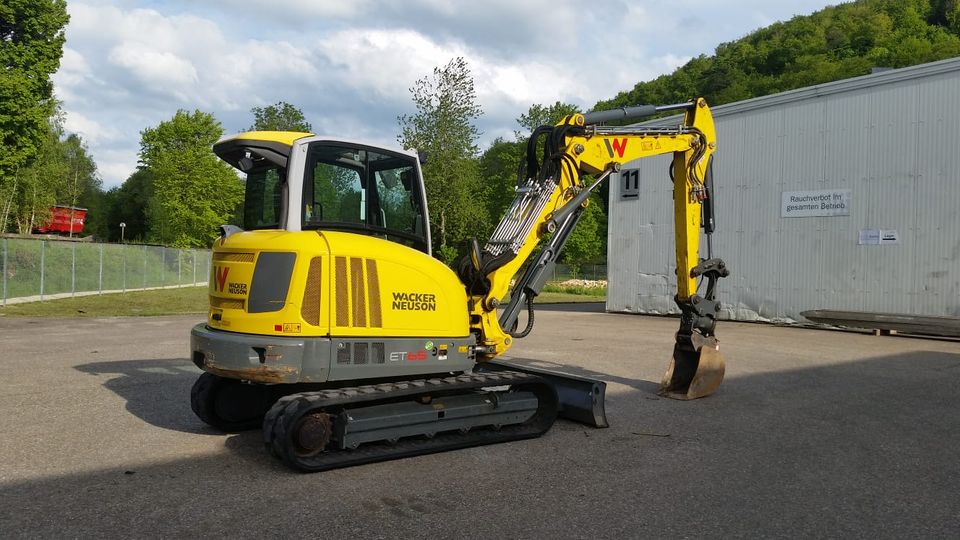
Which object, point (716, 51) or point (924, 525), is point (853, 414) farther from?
point (716, 51)

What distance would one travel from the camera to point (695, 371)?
870cm

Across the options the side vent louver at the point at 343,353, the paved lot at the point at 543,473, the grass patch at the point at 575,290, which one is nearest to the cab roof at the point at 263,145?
the side vent louver at the point at 343,353

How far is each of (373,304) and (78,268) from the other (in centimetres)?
2539

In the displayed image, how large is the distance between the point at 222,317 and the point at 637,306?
63.1 feet

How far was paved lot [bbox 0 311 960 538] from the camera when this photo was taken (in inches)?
176

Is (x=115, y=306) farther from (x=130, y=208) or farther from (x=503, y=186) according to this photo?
(x=130, y=208)

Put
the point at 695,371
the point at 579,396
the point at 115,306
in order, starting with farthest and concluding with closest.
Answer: the point at 115,306, the point at 695,371, the point at 579,396

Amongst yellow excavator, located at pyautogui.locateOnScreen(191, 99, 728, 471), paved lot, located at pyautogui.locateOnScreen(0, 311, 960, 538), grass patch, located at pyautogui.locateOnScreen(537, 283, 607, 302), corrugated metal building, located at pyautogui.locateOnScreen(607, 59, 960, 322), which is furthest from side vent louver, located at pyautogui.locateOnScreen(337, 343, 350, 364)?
grass patch, located at pyautogui.locateOnScreen(537, 283, 607, 302)

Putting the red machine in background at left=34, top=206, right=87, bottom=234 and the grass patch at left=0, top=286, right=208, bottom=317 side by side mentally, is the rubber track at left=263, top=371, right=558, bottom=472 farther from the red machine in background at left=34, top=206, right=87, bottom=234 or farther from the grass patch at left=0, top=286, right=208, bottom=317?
the red machine in background at left=34, top=206, right=87, bottom=234

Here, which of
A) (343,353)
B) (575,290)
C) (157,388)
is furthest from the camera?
(575,290)

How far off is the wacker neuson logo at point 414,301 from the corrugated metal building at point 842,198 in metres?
15.1

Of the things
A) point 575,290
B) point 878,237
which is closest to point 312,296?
point 878,237

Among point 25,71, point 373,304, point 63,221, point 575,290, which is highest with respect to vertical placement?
point 25,71

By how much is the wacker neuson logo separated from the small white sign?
50.9ft
